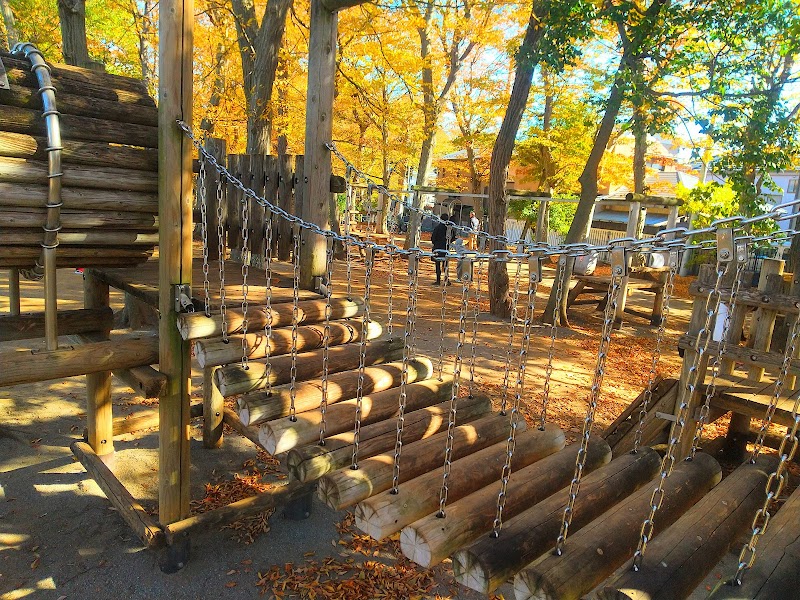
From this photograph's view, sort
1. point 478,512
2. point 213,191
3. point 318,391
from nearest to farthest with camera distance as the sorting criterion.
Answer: point 478,512 → point 318,391 → point 213,191

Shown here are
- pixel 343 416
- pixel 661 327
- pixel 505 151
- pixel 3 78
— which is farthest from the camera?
pixel 505 151

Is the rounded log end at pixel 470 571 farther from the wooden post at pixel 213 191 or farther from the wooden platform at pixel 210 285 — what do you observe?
the wooden post at pixel 213 191

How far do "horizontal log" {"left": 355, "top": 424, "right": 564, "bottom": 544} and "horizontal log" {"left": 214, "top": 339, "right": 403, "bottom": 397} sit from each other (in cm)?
106

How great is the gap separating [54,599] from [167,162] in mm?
2790

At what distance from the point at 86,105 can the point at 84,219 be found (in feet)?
2.22

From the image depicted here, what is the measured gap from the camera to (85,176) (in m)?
3.36

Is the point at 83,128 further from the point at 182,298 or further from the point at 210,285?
the point at 210,285

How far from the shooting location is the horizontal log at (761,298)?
176 inches

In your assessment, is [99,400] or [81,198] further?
[99,400]

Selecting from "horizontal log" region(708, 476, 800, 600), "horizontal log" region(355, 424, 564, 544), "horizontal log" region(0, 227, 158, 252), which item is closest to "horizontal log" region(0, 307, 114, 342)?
"horizontal log" region(0, 227, 158, 252)

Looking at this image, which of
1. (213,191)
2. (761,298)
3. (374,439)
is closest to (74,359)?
(213,191)

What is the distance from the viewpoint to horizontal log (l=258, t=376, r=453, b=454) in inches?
117

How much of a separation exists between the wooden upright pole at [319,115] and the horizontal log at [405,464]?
1.95 m

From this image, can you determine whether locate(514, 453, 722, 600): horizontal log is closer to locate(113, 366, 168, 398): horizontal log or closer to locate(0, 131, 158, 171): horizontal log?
locate(113, 366, 168, 398): horizontal log
